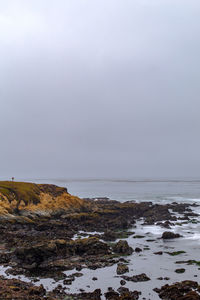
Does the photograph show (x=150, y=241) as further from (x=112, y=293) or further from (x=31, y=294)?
(x=31, y=294)

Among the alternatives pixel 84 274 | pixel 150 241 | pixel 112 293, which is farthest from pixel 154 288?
pixel 150 241

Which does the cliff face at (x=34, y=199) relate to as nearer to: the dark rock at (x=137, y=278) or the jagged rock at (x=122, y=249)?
the jagged rock at (x=122, y=249)

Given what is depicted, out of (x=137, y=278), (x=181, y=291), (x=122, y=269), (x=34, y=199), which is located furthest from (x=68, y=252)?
(x=34, y=199)

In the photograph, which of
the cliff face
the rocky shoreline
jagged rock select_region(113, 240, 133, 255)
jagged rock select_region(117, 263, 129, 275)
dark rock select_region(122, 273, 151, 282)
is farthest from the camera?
the cliff face

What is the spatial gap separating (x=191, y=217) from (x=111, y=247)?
3384 cm

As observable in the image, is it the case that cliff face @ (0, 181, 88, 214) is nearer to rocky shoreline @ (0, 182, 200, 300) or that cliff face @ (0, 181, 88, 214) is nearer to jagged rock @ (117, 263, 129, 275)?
rocky shoreline @ (0, 182, 200, 300)

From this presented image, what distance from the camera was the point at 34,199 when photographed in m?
58.5

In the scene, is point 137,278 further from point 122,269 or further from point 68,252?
point 68,252

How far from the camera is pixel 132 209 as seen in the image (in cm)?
7025

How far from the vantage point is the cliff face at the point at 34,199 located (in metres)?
52.8

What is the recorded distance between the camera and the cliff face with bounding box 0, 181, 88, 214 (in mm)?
52750

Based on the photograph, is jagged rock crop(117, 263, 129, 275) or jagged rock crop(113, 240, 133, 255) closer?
jagged rock crop(117, 263, 129, 275)

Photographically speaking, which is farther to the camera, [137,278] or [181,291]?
[137,278]

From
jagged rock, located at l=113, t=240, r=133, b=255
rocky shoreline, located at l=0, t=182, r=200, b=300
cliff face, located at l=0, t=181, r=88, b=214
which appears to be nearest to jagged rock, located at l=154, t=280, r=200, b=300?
rocky shoreline, located at l=0, t=182, r=200, b=300
